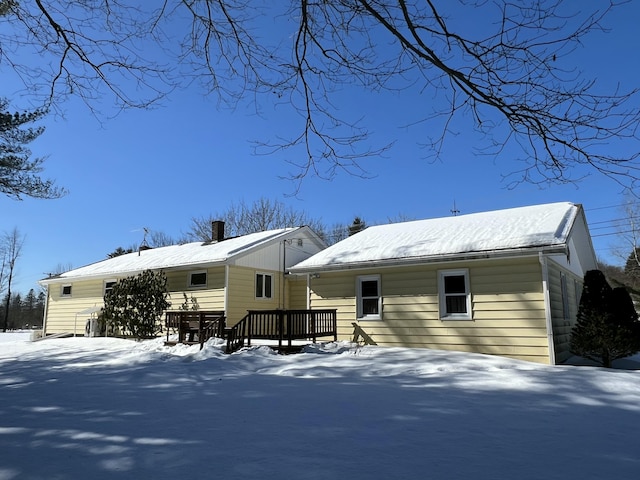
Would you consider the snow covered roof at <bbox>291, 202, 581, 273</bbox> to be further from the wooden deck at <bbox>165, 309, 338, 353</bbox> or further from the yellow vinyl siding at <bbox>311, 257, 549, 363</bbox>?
the wooden deck at <bbox>165, 309, 338, 353</bbox>

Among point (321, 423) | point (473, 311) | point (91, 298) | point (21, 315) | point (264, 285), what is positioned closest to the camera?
point (321, 423)

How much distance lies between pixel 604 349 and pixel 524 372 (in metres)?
3.40

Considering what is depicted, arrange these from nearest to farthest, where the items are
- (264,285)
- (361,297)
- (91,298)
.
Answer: (361,297)
(264,285)
(91,298)

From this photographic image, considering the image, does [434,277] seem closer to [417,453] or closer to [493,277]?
[493,277]

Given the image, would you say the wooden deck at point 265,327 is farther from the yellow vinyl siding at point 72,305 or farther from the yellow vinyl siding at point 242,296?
the yellow vinyl siding at point 72,305

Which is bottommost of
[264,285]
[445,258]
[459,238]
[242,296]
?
[242,296]

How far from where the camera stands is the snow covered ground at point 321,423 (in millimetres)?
3246

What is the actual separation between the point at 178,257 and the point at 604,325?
15611 millimetres

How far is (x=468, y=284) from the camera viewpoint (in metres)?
11.6

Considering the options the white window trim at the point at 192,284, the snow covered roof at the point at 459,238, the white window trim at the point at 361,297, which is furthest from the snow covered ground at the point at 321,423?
the white window trim at the point at 192,284

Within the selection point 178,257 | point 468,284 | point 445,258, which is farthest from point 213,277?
point 468,284

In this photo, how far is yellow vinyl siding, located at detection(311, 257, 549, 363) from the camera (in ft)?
34.7

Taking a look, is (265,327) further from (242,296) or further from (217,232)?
(217,232)

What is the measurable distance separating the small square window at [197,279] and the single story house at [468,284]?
15.8 feet
